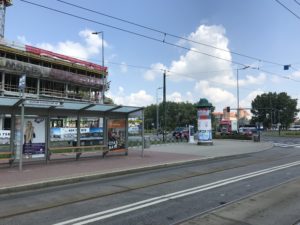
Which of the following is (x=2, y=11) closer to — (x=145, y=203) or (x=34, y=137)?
(x=34, y=137)

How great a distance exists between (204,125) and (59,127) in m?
16.0

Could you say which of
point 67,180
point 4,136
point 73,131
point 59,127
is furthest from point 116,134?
point 67,180

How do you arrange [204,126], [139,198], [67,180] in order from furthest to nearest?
1. [204,126]
2. [67,180]
3. [139,198]

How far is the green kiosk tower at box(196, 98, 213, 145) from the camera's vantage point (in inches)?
1200

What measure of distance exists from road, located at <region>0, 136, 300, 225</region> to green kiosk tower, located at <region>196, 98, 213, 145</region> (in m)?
16.8

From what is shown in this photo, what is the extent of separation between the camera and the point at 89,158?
727 inches

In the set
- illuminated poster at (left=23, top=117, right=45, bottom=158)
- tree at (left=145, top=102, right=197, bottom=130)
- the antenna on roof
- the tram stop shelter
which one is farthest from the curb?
tree at (left=145, top=102, right=197, bottom=130)

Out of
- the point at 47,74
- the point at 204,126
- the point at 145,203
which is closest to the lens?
the point at 145,203

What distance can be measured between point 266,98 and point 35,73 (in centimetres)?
8751

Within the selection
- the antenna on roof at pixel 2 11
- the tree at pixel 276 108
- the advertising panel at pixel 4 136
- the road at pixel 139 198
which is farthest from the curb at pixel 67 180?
the tree at pixel 276 108

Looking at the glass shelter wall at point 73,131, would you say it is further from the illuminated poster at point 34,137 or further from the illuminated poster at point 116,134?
the illuminated poster at point 34,137

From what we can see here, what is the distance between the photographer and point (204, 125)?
101ft

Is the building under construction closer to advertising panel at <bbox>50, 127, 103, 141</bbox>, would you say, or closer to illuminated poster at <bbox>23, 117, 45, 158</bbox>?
advertising panel at <bbox>50, 127, 103, 141</bbox>

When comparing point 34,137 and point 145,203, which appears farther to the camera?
point 34,137
